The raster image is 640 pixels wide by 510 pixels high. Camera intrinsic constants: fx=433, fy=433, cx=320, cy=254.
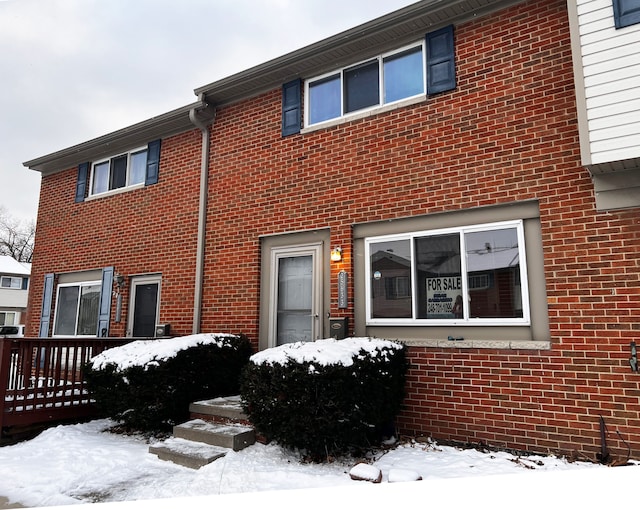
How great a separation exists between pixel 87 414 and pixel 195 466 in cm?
280

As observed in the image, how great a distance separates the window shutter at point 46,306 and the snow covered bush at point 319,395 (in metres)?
7.13

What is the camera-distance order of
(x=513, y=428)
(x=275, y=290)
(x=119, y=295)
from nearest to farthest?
(x=513, y=428), (x=275, y=290), (x=119, y=295)

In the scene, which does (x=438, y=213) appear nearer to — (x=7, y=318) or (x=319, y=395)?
(x=319, y=395)

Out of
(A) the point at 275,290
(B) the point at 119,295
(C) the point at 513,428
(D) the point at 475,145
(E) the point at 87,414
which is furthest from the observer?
(B) the point at 119,295

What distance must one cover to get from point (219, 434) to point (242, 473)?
85 centimetres

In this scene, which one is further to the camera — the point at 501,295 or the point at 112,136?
the point at 112,136

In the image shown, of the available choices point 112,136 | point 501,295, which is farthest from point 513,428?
point 112,136

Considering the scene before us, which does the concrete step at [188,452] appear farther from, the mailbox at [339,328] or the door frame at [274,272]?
the door frame at [274,272]

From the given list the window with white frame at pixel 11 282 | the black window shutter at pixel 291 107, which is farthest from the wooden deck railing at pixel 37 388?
the window with white frame at pixel 11 282

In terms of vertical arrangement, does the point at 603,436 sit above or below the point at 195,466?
above

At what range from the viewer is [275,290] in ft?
22.2

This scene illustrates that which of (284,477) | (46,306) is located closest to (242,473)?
(284,477)

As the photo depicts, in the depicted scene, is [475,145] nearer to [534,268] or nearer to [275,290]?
[534,268]

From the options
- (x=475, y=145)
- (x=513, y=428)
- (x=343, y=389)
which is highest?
(x=475, y=145)
